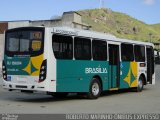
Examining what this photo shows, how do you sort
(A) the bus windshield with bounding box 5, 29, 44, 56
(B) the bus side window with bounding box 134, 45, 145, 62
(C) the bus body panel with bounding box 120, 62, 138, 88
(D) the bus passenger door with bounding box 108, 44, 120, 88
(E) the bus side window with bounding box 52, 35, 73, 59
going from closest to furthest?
(A) the bus windshield with bounding box 5, 29, 44, 56, (E) the bus side window with bounding box 52, 35, 73, 59, (D) the bus passenger door with bounding box 108, 44, 120, 88, (C) the bus body panel with bounding box 120, 62, 138, 88, (B) the bus side window with bounding box 134, 45, 145, 62

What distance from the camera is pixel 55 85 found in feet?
53.4

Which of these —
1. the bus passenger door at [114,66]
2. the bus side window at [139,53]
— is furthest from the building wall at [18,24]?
the bus passenger door at [114,66]

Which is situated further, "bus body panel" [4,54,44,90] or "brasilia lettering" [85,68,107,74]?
"brasilia lettering" [85,68,107,74]

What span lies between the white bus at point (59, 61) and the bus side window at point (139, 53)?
9.28 feet

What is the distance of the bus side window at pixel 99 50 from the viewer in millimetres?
18916

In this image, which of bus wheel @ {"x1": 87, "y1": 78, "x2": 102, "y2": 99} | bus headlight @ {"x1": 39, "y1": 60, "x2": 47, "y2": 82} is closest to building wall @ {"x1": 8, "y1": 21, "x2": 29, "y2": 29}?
bus wheel @ {"x1": 87, "y1": 78, "x2": 102, "y2": 99}

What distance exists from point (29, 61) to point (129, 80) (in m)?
7.33

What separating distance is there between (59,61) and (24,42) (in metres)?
1.49

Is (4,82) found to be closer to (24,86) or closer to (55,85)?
(24,86)

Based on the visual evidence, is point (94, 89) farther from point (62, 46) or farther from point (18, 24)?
point (18, 24)

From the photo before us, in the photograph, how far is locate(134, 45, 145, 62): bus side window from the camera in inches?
913

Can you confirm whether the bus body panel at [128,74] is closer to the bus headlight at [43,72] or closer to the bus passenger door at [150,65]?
the bus passenger door at [150,65]

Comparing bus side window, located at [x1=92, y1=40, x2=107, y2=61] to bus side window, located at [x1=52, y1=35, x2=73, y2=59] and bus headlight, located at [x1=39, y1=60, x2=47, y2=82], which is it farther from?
bus headlight, located at [x1=39, y1=60, x2=47, y2=82]

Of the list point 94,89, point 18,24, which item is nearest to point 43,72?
point 94,89
